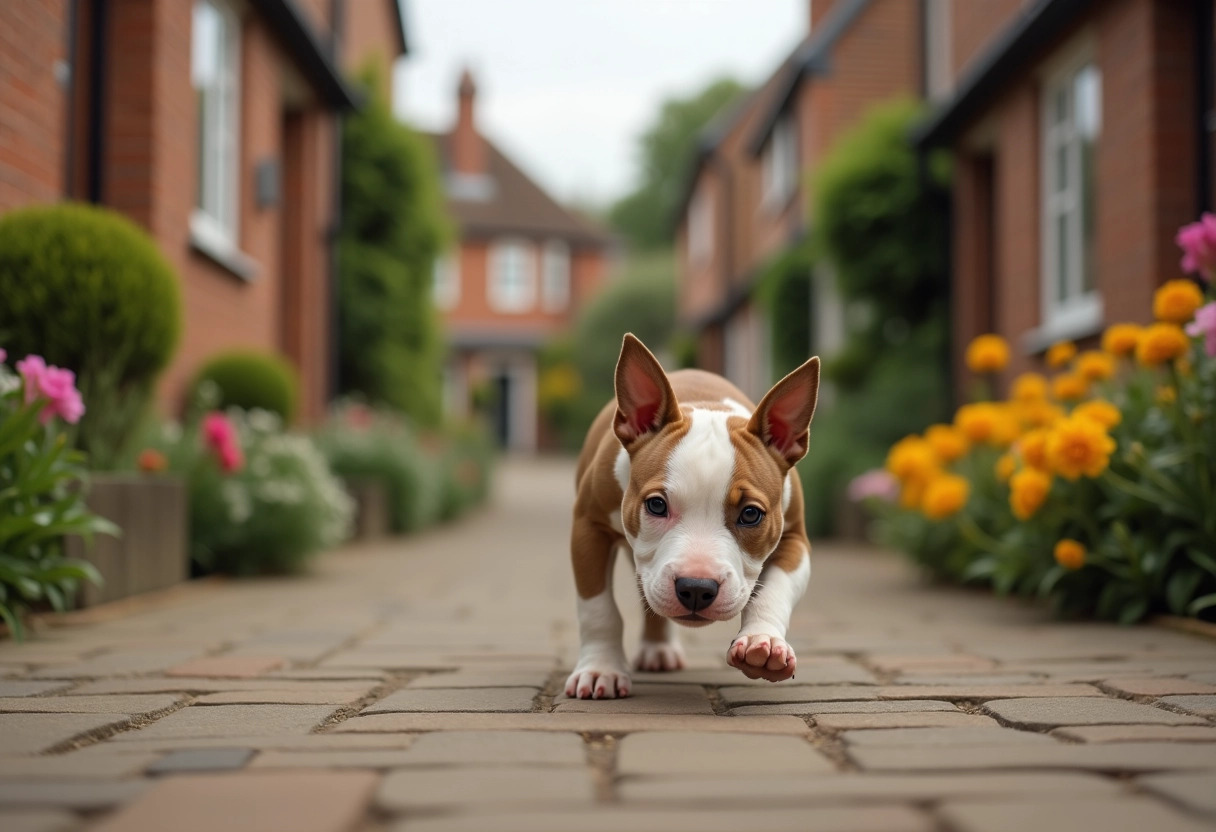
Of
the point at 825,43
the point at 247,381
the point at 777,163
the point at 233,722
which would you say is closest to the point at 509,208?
the point at 777,163

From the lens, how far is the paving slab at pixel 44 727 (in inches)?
98.0

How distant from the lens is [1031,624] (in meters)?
4.86

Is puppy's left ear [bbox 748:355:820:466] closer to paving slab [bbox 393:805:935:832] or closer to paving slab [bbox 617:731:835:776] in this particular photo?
paving slab [bbox 617:731:835:776]

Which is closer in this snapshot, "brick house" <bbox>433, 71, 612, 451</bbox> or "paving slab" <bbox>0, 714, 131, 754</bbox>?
"paving slab" <bbox>0, 714, 131, 754</bbox>

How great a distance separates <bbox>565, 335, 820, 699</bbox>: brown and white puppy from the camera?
2.76 metres

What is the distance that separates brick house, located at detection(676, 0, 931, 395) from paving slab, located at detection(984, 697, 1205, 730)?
986 cm

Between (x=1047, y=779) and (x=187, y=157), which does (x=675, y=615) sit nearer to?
(x=1047, y=779)

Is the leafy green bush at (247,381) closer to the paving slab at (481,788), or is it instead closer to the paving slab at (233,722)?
the paving slab at (233,722)

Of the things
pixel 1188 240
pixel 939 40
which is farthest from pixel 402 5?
pixel 1188 240

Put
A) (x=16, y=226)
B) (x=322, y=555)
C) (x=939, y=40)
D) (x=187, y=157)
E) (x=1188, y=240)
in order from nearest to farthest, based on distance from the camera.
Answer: (x=1188, y=240) → (x=16, y=226) → (x=187, y=157) → (x=322, y=555) → (x=939, y=40)

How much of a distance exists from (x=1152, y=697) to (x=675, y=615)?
1.28m

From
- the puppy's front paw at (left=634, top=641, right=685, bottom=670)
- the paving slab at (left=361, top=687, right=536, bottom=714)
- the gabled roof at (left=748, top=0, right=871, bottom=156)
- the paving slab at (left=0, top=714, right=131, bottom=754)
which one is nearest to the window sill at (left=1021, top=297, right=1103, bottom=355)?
the puppy's front paw at (left=634, top=641, right=685, bottom=670)

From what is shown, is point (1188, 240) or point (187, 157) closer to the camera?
point (1188, 240)

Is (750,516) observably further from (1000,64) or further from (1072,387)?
(1000,64)
